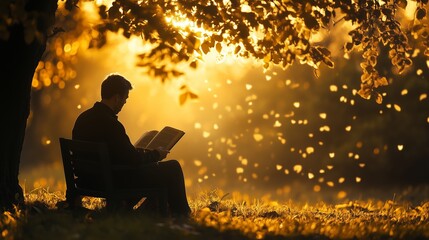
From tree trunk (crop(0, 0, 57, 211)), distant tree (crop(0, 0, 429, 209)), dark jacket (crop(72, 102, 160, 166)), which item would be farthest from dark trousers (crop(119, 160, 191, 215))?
tree trunk (crop(0, 0, 57, 211))

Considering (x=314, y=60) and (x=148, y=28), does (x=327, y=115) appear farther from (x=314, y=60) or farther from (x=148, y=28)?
(x=148, y=28)

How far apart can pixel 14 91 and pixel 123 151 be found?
186 cm

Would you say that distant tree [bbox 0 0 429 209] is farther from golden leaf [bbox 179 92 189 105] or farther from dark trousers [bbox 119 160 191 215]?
dark trousers [bbox 119 160 191 215]

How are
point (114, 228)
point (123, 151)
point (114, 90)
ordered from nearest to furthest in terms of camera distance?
point (114, 228) → point (123, 151) → point (114, 90)

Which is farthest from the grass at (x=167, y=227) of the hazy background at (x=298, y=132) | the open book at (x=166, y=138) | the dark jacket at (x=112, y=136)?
the hazy background at (x=298, y=132)

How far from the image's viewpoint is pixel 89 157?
966cm

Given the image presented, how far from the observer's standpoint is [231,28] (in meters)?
10.8

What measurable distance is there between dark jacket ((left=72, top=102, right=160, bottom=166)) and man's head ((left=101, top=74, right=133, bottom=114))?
90 mm

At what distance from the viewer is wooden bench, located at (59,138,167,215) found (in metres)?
9.20

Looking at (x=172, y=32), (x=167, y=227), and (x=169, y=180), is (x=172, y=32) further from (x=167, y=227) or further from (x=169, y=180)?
(x=167, y=227)

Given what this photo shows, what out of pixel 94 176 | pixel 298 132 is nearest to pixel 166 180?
pixel 94 176

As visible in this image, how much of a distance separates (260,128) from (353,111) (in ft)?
9.37

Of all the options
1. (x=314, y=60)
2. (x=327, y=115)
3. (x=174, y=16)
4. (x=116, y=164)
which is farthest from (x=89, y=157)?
(x=327, y=115)

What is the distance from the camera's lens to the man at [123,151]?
9.38 meters
